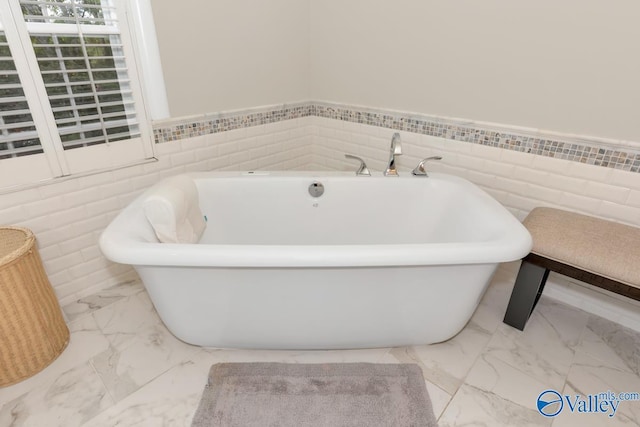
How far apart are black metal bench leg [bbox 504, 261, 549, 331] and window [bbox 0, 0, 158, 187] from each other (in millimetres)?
1998

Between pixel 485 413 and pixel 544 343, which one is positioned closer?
pixel 485 413

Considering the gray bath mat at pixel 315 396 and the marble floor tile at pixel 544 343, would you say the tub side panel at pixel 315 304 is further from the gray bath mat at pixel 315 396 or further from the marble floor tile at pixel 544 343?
the marble floor tile at pixel 544 343

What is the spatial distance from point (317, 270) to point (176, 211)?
2.19ft

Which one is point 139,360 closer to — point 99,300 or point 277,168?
point 99,300

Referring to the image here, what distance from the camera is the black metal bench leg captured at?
5.21 ft

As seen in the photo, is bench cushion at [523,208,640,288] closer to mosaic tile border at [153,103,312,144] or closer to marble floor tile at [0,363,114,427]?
mosaic tile border at [153,103,312,144]

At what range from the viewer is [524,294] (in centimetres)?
165

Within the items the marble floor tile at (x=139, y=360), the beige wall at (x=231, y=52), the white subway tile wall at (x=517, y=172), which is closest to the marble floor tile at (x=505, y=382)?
the white subway tile wall at (x=517, y=172)

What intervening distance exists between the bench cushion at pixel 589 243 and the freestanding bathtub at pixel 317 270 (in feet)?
0.71

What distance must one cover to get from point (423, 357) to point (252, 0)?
2100mm

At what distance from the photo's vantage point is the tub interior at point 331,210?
1.90m

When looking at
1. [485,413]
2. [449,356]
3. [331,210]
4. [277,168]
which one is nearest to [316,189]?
[331,210]

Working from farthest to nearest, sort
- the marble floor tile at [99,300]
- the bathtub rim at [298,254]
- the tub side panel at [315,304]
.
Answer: the marble floor tile at [99,300] → the tub side panel at [315,304] → the bathtub rim at [298,254]

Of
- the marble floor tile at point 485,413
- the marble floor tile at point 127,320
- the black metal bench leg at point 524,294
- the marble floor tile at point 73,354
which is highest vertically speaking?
the black metal bench leg at point 524,294
